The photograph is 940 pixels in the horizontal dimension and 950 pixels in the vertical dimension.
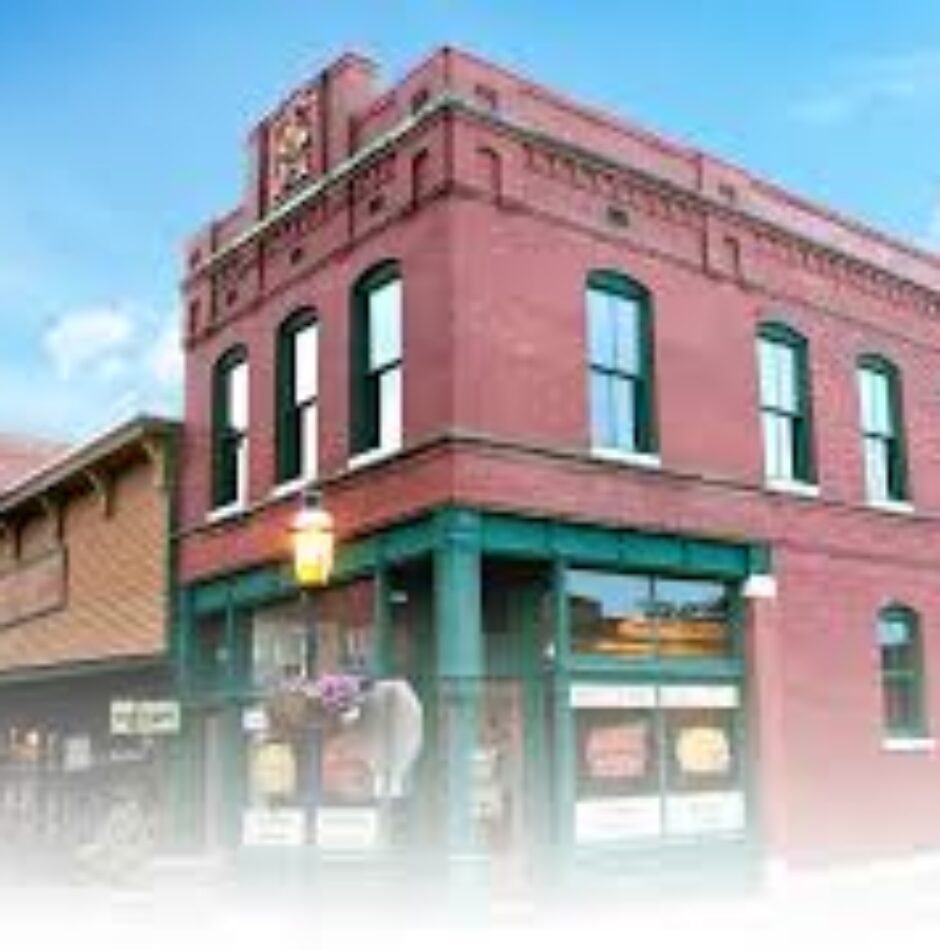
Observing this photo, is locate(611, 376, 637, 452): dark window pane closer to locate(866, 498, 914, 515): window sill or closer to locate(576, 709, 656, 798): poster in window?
locate(576, 709, 656, 798): poster in window

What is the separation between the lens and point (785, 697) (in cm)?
2055

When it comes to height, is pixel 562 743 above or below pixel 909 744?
above

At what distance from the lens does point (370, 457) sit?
18.7m

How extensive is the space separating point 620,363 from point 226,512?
20.1 ft

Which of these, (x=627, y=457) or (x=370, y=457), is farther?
(x=627, y=457)

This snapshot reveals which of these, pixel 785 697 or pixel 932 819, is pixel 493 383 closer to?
pixel 785 697

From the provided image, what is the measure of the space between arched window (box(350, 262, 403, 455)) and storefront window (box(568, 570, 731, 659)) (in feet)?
9.46

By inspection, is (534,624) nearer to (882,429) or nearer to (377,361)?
(377,361)

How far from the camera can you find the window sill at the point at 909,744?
2192cm

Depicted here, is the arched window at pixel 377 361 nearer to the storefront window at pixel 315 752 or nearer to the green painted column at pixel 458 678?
the storefront window at pixel 315 752

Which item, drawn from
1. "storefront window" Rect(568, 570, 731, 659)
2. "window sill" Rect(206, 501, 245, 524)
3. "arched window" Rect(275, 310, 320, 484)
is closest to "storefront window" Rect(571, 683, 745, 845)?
"storefront window" Rect(568, 570, 731, 659)

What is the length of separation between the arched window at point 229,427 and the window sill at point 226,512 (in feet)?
0.25

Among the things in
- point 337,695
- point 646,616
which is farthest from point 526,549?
point 337,695

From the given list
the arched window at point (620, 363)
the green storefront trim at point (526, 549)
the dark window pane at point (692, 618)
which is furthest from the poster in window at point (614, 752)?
the arched window at point (620, 363)
